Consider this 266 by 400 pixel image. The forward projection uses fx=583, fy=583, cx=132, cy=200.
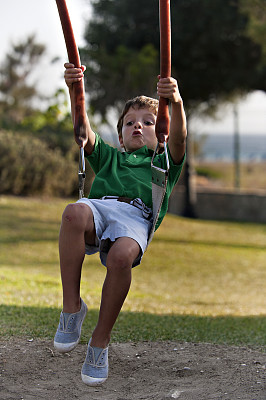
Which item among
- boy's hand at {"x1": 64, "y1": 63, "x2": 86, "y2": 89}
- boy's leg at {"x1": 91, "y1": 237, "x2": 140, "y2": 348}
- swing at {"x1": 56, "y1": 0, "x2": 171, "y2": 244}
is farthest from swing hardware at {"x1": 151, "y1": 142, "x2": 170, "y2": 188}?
boy's hand at {"x1": 64, "y1": 63, "x2": 86, "y2": 89}

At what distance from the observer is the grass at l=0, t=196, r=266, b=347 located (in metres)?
4.85

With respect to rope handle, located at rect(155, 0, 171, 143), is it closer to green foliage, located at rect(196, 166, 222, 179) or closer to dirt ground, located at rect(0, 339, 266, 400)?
dirt ground, located at rect(0, 339, 266, 400)

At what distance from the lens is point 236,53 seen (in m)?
17.7

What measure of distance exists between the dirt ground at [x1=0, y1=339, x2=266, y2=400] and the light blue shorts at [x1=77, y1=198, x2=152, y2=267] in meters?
0.74

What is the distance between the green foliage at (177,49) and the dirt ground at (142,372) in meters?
13.0

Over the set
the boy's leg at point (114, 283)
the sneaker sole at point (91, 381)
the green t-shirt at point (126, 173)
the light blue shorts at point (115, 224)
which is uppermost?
the green t-shirt at point (126, 173)

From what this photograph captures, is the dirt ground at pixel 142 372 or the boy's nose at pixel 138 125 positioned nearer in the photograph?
the dirt ground at pixel 142 372

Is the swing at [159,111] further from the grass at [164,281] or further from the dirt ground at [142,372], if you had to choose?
the grass at [164,281]

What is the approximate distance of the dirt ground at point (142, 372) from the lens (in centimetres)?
313

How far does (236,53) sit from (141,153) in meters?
15.1

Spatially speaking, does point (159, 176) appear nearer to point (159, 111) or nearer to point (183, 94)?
point (159, 111)

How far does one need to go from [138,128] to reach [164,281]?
6.17m

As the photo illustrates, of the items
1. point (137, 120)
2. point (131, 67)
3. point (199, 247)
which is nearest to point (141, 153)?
point (137, 120)

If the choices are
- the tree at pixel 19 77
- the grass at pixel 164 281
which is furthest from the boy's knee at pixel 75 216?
the tree at pixel 19 77
